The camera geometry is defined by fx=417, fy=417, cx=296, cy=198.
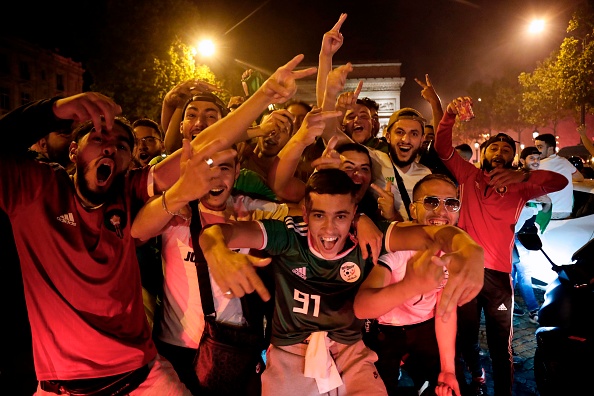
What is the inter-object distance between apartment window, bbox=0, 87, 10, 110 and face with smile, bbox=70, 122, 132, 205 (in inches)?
1793

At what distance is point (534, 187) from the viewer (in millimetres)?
4188

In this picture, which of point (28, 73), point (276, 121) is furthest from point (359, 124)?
point (28, 73)

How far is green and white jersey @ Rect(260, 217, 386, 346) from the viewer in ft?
8.79

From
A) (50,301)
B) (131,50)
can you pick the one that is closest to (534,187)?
(50,301)

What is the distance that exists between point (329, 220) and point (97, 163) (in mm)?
1417

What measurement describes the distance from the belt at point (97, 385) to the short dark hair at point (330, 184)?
147 cm

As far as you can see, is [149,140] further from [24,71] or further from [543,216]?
[24,71]

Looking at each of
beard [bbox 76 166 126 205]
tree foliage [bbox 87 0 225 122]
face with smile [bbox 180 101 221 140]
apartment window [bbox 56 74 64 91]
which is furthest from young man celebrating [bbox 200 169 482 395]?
apartment window [bbox 56 74 64 91]

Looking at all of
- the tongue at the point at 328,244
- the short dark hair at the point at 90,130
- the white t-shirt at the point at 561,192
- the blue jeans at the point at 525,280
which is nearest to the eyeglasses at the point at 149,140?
the short dark hair at the point at 90,130

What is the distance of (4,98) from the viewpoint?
39.5 m

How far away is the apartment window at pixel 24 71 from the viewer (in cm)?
3981

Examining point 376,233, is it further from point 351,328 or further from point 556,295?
point 556,295

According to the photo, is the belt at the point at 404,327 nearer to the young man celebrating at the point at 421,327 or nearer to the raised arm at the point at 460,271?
the young man celebrating at the point at 421,327

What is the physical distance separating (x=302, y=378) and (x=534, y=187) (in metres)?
3.11
